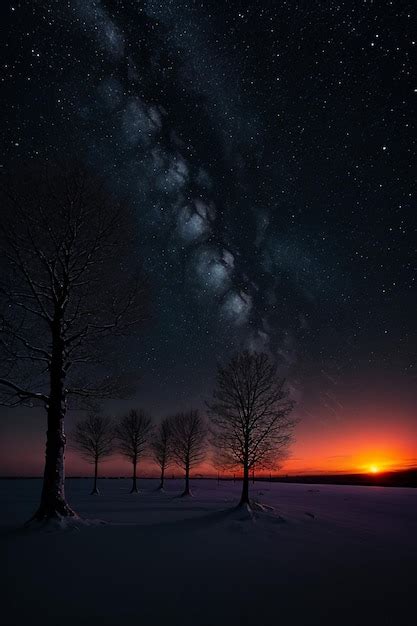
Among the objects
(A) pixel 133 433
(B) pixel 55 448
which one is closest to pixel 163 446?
(A) pixel 133 433

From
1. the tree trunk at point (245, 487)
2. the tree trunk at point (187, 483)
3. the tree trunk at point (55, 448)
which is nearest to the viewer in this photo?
the tree trunk at point (55, 448)

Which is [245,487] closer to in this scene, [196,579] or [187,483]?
[196,579]

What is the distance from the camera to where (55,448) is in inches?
388

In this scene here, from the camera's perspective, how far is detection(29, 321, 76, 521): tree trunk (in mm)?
9438

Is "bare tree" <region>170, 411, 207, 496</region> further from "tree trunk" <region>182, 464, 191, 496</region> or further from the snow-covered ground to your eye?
the snow-covered ground

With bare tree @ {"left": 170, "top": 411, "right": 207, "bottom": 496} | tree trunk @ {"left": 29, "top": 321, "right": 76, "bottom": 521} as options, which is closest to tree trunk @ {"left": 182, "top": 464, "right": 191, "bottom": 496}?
bare tree @ {"left": 170, "top": 411, "right": 207, "bottom": 496}

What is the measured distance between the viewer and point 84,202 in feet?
36.2

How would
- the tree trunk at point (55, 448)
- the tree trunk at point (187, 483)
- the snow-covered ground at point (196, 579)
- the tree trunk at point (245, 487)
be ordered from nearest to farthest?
the snow-covered ground at point (196, 579) < the tree trunk at point (55, 448) < the tree trunk at point (245, 487) < the tree trunk at point (187, 483)

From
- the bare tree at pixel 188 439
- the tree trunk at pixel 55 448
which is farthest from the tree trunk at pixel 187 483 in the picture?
the tree trunk at pixel 55 448

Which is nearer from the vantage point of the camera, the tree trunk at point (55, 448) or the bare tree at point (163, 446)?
the tree trunk at point (55, 448)

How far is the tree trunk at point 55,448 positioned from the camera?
31.0ft

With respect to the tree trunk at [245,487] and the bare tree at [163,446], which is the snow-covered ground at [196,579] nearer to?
the tree trunk at [245,487]

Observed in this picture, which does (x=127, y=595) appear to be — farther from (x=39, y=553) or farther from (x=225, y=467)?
(x=225, y=467)

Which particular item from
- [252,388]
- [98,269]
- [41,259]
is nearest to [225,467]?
[252,388]
